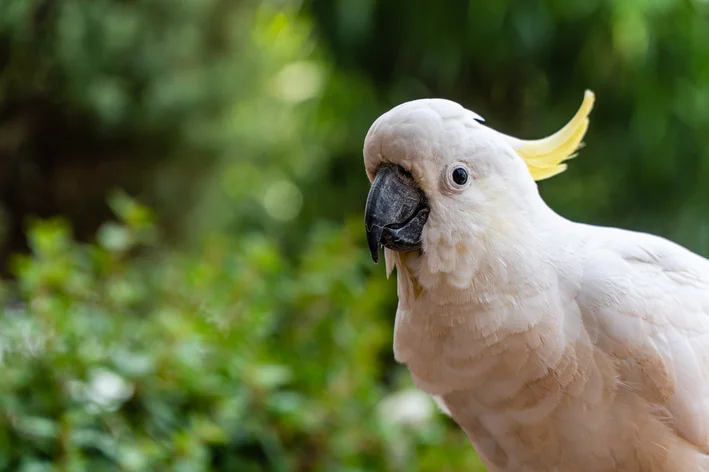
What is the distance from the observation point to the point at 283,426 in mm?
1466

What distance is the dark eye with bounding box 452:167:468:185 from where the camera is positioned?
77 centimetres

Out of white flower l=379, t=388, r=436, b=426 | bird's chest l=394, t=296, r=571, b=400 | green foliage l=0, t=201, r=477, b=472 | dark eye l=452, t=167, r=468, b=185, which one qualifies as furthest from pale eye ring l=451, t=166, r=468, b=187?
white flower l=379, t=388, r=436, b=426

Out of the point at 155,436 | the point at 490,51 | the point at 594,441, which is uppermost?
the point at 490,51

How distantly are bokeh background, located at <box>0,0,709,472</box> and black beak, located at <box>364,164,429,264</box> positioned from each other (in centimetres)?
70

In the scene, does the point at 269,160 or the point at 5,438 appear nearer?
the point at 5,438

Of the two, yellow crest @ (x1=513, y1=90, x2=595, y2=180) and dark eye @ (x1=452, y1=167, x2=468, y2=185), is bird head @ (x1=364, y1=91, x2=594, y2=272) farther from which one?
yellow crest @ (x1=513, y1=90, x2=595, y2=180)

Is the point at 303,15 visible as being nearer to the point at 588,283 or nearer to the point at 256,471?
the point at 256,471

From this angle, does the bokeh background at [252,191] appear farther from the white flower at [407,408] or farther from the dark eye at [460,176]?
the dark eye at [460,176]

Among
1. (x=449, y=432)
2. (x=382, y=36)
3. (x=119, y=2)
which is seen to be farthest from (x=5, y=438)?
(x=382, y=36)

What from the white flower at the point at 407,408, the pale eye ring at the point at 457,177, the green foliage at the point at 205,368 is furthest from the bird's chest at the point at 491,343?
the white flower at the point at 407,408

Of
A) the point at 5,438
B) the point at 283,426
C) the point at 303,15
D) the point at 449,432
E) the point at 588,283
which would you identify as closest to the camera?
the point at 588,283

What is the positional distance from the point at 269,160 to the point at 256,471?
157cm

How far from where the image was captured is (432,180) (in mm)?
757

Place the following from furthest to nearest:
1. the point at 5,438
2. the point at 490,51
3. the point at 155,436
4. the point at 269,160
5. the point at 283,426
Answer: the point at 269,160 < the point at 490,51 < the point at 283,426 < the point at 155,436 < the point at 5,438
